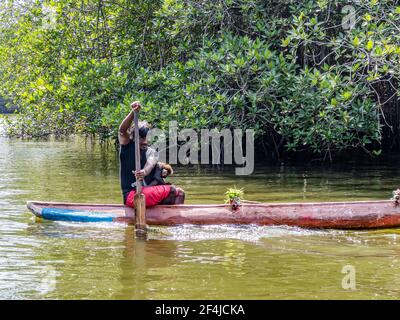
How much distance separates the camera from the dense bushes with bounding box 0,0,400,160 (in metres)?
11.6

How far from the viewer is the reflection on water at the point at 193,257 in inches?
235

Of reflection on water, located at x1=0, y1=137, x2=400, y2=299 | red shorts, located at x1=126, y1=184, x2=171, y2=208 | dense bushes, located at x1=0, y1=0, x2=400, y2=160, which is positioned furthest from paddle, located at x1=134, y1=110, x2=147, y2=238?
dense bushes, located at x1=0, y1=0, x2=400, y2=160

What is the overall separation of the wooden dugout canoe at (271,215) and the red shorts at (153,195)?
7 centimetres

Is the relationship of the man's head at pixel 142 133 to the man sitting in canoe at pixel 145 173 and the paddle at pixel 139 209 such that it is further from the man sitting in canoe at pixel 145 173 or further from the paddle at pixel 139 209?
the paddle at pixel 139 209

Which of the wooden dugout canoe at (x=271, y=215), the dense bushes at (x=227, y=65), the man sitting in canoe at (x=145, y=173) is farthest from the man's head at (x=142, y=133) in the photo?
the dense bushes at (x=227, y=65)

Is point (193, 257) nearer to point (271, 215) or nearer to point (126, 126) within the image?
point (271, 215)

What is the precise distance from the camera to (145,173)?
835 centimetres

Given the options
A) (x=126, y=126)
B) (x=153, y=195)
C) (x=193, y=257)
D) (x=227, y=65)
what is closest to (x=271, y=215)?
(x=153, y=195)

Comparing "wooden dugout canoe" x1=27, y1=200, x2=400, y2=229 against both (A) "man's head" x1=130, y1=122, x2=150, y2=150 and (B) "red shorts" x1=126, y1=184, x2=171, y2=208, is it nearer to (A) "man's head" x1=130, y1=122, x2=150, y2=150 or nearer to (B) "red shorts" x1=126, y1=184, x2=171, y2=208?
(B) "red shorts" x1=126, y1=184, x2=171, y2=208

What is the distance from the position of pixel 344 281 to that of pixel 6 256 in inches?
122

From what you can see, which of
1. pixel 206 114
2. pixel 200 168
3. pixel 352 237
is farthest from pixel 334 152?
pixel 352 237

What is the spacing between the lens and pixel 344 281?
20.4 ft

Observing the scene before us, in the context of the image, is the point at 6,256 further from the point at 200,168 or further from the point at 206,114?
the point at 200,168

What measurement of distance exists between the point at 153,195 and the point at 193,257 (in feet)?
5.22
